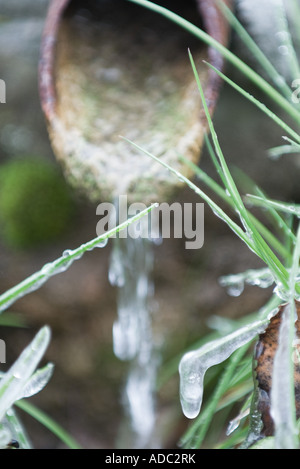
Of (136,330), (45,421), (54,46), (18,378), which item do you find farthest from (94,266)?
(18,378)

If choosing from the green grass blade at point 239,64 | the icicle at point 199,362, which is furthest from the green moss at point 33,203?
the icicle at point 199,362

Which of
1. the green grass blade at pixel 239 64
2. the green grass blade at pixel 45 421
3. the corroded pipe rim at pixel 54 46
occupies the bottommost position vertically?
the green grass blade at pixel 45 421

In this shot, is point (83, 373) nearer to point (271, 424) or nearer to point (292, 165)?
point (292, 165)

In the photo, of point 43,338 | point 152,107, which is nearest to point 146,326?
point 152,107

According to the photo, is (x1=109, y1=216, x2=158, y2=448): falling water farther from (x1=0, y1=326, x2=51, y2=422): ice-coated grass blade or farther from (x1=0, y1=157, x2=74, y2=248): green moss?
(x1=0, y1=326, x2=51, y2=422): ice-coated grass blade

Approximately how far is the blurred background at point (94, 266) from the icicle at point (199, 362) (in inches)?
30.5

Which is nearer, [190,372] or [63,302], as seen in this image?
[190,372]

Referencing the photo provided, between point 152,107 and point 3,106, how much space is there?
19.4 inches

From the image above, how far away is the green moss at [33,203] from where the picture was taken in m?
1.29

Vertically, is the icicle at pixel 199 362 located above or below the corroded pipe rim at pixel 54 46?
below

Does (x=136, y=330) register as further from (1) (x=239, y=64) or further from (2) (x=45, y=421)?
(1) (x=239, y=64)

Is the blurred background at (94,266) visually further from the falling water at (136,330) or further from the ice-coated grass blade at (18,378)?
the ice-coated grass blade at (18,378)
